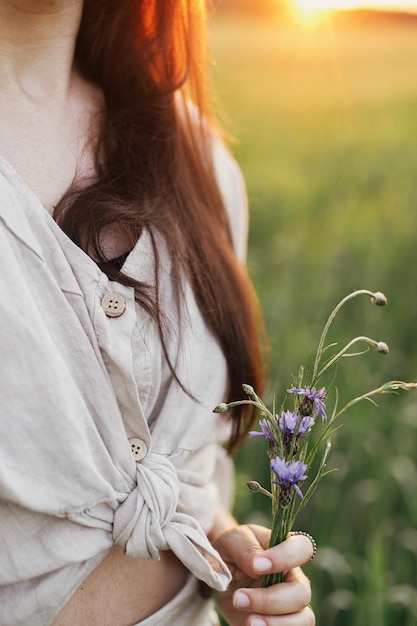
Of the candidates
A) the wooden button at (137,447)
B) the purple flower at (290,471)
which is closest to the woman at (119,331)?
the wooden button at (137,447)

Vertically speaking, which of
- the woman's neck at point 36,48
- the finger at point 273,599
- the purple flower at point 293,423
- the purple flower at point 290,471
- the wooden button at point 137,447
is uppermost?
the woman's neck at point 36,48

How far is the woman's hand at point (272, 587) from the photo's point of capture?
1.03m

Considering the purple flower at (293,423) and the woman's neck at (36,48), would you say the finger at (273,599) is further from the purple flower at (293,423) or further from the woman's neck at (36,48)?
the woman's neck at (36,48)

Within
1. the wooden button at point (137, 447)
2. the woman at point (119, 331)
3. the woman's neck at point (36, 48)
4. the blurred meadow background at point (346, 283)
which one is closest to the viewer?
the woman at point (119, 331)

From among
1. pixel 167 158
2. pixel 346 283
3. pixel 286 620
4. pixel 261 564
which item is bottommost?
pixel 346 283

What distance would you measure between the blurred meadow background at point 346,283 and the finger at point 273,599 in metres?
0.35

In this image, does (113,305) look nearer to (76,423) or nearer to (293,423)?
(76,423)

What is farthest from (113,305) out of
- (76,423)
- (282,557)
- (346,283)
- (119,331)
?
(346,283)

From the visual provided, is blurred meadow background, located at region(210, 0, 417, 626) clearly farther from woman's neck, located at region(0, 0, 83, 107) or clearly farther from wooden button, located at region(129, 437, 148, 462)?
woman's neck, located at region(0, 0, 83, 107)

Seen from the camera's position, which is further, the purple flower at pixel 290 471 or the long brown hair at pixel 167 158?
the long brown hair at pixel 167 158

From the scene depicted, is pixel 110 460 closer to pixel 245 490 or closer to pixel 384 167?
pixel 245 490

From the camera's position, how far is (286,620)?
3.61ft

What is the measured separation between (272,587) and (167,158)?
0.81 m

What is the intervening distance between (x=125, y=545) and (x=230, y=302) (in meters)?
0.50
